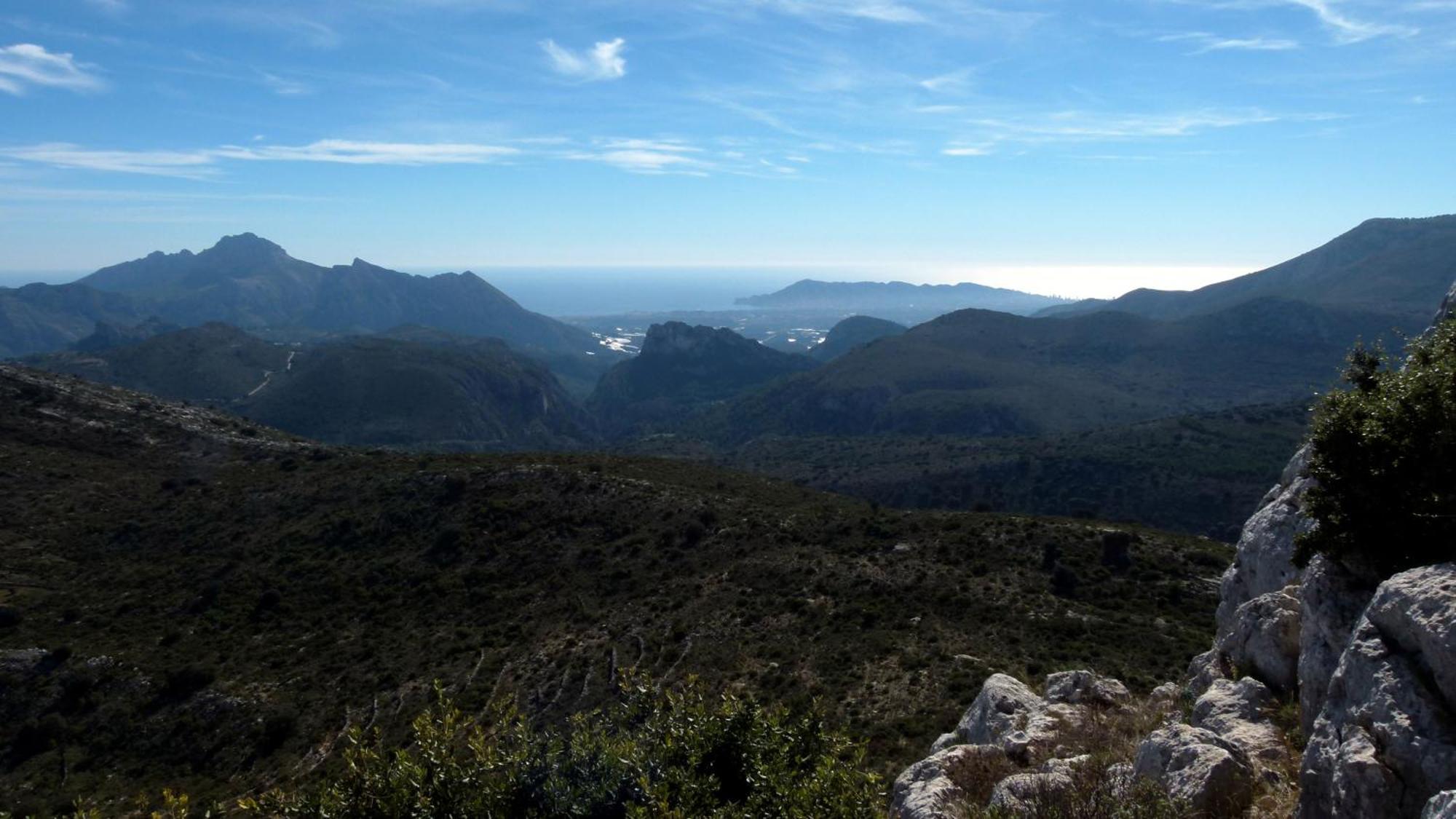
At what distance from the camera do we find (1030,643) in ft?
99.3

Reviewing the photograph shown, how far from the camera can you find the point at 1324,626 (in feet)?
34.8

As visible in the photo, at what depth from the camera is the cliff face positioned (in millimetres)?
7461

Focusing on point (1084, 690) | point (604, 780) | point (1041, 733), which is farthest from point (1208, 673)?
point (604, 780)

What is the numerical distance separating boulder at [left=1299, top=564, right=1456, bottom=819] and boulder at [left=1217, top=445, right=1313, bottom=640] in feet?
18.6

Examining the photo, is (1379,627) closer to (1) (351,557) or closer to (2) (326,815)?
(2) (326,815)

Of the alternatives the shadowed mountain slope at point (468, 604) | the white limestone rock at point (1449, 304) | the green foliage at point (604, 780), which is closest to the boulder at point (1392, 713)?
the green foliage at point (604, 780)

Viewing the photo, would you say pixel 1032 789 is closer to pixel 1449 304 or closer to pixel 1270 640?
pixel 1270 640

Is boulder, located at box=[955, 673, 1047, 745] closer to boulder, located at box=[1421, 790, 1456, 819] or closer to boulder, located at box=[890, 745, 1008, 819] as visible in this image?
boulder, located at box=[890, 745, 1008, 819]

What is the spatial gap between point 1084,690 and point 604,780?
10760mm

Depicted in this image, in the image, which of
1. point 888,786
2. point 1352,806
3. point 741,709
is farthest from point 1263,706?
point 888,786

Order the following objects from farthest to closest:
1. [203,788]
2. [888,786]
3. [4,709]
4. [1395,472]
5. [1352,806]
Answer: [4,709], [203,788], [888,786], [1395,472], [1352,806]

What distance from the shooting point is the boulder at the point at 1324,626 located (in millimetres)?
10164

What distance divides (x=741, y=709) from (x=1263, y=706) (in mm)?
8208

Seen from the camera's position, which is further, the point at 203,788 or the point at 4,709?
the point at 4,709
